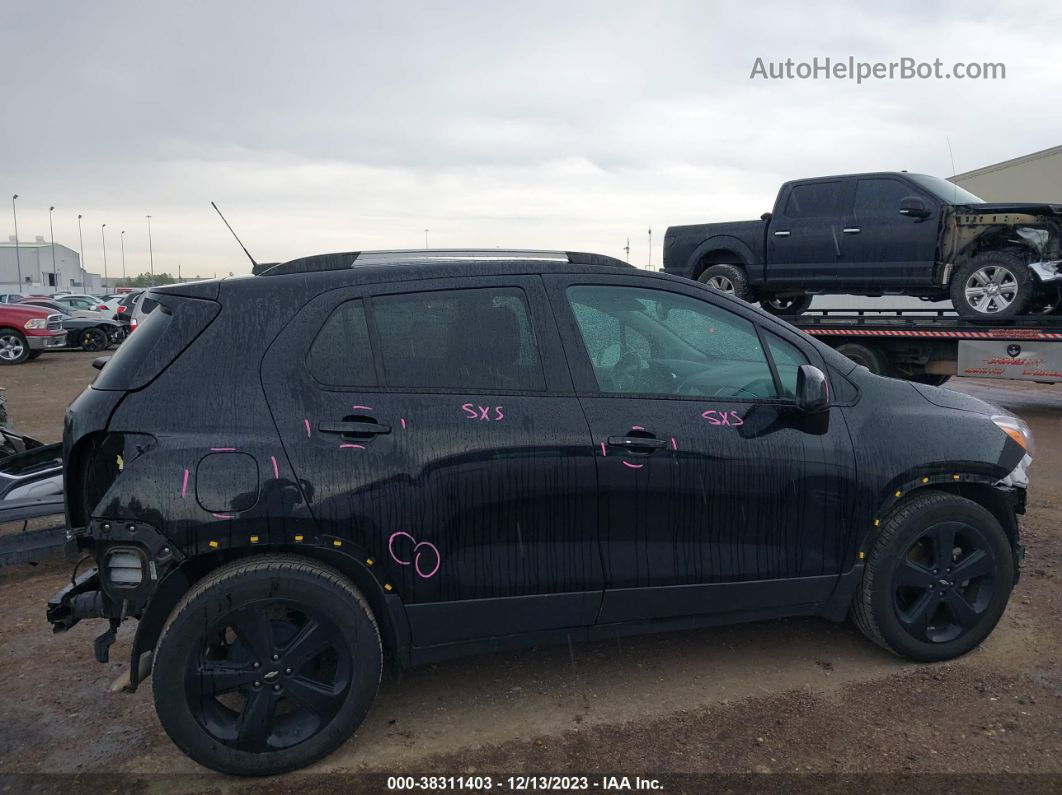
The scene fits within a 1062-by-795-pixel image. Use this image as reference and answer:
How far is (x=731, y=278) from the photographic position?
38.6ft

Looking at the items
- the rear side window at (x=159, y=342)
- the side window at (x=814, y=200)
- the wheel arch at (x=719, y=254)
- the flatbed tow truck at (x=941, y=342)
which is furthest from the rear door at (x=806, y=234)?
the rear side window at (x=159, y=342)

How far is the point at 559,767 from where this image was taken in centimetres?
294

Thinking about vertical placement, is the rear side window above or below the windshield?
below

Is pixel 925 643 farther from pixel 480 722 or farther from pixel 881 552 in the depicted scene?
pixel 480 722

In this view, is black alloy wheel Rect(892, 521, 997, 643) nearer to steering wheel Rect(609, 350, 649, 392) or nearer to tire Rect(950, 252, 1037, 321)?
steering wheel Rect(609, 350, 649, 392)

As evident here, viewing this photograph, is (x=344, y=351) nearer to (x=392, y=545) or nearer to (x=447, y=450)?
(x=447, y=450)

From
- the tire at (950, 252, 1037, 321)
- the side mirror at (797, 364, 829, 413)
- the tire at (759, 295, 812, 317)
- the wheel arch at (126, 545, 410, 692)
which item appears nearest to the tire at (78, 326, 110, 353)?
the tire at (759, 295, 812, 317)

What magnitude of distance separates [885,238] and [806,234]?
3.39ft

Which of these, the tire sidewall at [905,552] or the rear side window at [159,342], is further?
the tire sidewall at [905,552]

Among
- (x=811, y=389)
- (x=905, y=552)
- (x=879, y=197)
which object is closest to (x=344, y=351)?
(x=811, y=389)

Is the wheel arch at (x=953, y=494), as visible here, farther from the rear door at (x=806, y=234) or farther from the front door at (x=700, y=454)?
the rear door at (x=806, y=234)

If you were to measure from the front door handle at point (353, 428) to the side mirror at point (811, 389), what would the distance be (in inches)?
62.8

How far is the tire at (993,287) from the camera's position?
9344mm

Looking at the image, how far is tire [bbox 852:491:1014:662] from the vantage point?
3.54 metres
